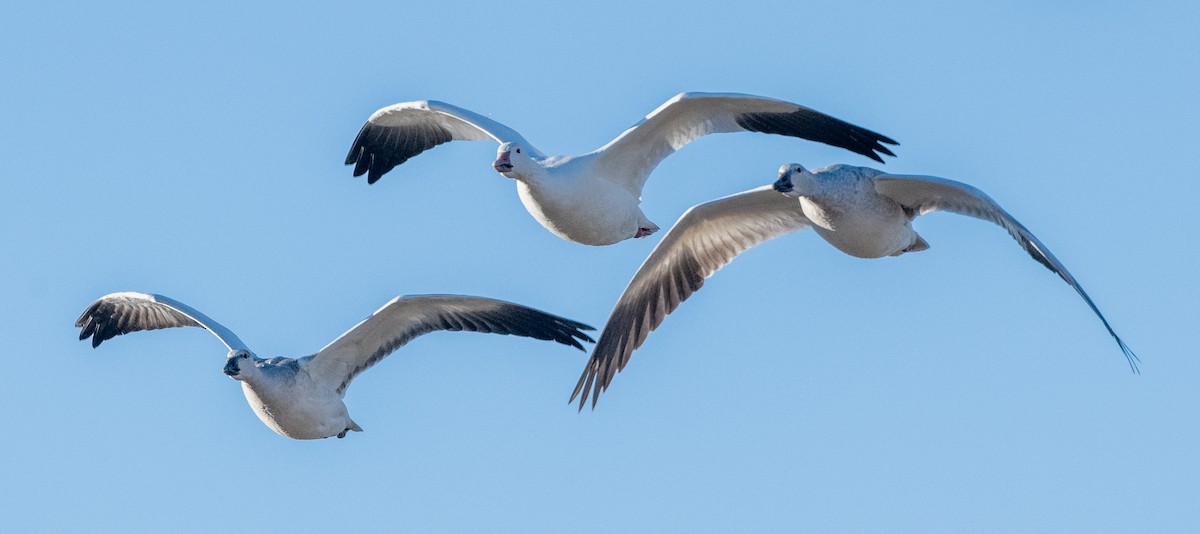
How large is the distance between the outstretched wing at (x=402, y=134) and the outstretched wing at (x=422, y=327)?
1.58m

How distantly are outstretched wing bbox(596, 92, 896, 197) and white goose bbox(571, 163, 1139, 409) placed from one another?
312mm

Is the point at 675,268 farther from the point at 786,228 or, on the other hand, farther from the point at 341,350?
the point at 341,350

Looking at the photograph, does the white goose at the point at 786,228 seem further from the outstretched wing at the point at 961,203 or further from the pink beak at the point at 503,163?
the pink beak at the point at 503,163

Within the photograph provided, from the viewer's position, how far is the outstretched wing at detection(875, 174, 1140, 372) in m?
12.7

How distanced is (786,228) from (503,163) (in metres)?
2.91

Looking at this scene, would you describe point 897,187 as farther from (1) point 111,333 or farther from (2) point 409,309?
(1) point 111,333

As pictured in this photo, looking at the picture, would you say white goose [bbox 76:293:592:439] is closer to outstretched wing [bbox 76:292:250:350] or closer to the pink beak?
outstretched wing [bbox 76:292:250:350]

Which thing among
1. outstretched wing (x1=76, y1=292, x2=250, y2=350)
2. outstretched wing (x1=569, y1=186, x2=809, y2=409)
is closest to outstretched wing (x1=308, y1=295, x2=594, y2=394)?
outstretched wing (x1=569, y1=186, x2=809, y2=409)

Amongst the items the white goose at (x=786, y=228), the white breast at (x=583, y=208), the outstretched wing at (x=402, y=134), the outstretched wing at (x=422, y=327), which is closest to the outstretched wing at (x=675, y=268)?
the white goose at (x=786, y=228)

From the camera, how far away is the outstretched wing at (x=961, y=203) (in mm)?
12727

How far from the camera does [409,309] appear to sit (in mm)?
15836

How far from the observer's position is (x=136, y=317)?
58.9 ft

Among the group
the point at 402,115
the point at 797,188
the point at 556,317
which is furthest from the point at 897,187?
the point at 402,115

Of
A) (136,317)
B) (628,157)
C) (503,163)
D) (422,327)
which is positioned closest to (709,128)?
(628,157)
